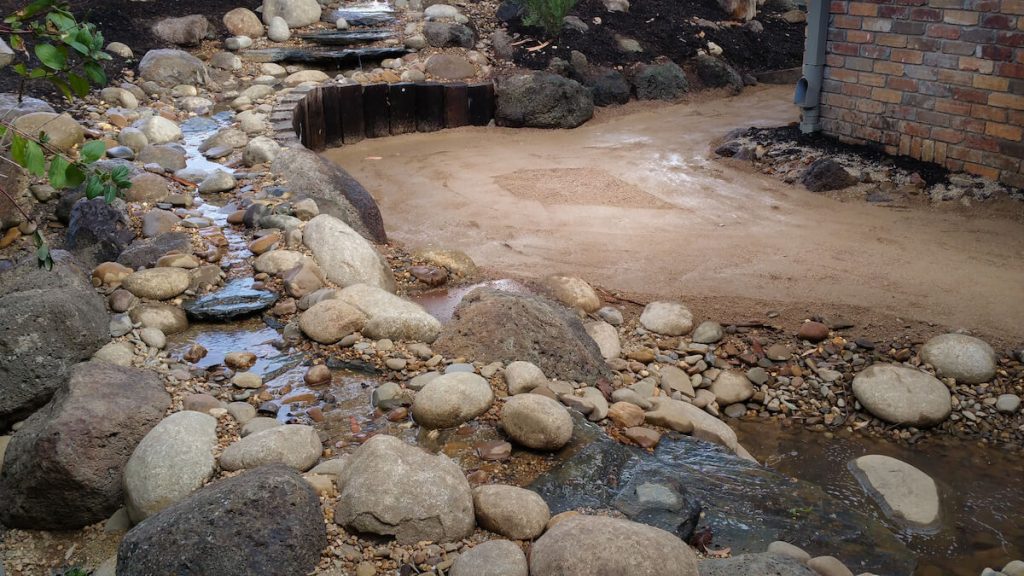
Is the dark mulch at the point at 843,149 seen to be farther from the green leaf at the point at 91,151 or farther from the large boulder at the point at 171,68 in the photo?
the green leaf at the point at 91,151

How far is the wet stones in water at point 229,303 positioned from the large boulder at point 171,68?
4.55 m

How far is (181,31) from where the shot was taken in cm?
914

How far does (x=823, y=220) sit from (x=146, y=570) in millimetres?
5096

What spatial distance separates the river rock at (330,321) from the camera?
3.97 meters

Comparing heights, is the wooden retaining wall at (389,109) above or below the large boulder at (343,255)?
above

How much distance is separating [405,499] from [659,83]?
8.28 meters

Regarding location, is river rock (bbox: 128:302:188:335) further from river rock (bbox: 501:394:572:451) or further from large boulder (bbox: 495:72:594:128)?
large boulder (bbox: 495:72:594:128)

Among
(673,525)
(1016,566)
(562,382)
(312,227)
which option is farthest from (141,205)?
(1016,566)

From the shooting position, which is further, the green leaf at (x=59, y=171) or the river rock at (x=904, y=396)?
the river rock at (x=904, y=396)

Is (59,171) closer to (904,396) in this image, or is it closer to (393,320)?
(393,320)

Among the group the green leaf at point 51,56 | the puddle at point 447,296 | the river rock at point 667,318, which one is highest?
the green leaf at point 51,56

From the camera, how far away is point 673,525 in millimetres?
2857

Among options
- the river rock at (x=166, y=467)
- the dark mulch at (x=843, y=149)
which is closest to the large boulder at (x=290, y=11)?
the dark mulch at (x=843, y=149)

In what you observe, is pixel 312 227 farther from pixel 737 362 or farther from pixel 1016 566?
pixel 1016 566
